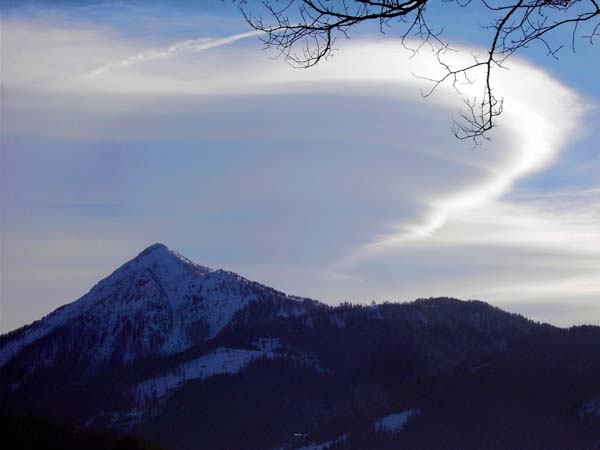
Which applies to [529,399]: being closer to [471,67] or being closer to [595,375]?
[595,375]

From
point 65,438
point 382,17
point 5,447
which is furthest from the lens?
point 65,438

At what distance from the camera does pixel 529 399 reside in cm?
19962

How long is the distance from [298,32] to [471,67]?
1947 mm

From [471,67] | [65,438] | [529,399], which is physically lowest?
[471,67]

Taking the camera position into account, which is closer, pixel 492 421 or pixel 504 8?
pixel 504 8

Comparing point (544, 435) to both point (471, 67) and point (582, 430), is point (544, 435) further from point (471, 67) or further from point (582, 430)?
point (471, 67)

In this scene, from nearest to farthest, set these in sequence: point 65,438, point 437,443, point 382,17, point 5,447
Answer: point 382,17 → point 5,447 → point 65,438 → point 437,443

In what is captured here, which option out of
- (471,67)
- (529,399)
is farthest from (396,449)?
(471,67)

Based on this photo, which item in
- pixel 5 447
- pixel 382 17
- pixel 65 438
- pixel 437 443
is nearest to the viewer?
pixel 382 17

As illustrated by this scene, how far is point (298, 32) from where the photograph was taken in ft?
35.4

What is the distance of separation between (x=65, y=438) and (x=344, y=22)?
67.7m

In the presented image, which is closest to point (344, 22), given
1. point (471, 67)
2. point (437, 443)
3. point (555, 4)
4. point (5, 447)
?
point (471, 67)

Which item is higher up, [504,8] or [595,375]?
[595,375]

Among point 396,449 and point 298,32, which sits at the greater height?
point 396,449
